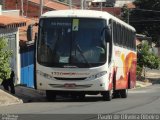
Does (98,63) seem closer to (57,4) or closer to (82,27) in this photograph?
(82,27)

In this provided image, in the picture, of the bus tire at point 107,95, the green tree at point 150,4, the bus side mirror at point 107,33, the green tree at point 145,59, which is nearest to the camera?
the bus side mirror at point 107,33

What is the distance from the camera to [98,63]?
24.3 m

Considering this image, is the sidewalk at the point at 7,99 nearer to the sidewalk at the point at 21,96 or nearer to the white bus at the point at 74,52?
the sidewalk at the point at 21,96

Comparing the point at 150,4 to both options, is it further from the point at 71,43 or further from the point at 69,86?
the point at 69,86

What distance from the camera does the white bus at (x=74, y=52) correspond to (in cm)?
2420

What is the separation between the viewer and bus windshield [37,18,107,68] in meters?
24.3

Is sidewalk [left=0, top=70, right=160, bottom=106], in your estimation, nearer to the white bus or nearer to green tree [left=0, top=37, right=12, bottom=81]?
green tree [left=0, top=37, right=12, bottom=81]

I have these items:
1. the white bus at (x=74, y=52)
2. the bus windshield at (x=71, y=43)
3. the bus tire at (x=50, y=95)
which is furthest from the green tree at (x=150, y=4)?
the bus windshield at (x=71, y=43)

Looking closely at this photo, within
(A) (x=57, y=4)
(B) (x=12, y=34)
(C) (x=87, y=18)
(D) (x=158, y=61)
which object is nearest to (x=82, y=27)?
(C) (x=87, y=18)

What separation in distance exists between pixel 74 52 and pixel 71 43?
0.39m

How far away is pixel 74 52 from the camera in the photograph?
24.4 meters

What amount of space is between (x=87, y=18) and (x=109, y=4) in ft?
343

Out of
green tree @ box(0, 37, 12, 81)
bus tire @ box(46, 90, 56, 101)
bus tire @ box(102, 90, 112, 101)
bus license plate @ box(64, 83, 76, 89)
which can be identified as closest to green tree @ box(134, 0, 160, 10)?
bus tire @ box(102, 90, 112, 101)

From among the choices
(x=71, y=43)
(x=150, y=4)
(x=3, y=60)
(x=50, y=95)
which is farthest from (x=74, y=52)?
(x=150, y=4)
